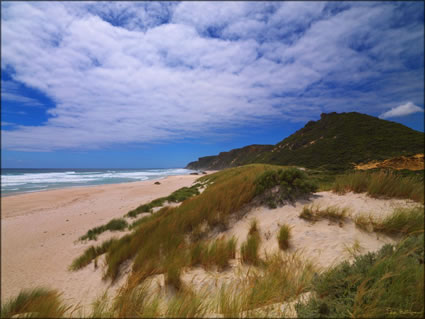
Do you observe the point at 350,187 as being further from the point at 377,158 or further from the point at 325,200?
the point at 377,158

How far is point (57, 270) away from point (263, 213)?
18.8ft

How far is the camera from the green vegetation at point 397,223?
325 cm

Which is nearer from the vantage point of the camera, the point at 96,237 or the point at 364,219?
the point at 364,219

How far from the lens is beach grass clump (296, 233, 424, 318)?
1.52 m

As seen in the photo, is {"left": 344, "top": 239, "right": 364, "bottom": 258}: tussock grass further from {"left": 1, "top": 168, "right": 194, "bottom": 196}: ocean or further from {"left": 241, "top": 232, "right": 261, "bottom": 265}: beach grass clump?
{"left": 1, "top": 168, "right": 194, "bottom": 196}: ocean

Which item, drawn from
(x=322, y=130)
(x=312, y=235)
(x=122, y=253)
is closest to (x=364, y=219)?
(x=312, y=235)

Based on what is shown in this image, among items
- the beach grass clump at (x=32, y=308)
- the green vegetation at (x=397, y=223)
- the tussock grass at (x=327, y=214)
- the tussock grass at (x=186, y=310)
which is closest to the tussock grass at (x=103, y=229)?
the beach grass clump at (x=32, y=308)

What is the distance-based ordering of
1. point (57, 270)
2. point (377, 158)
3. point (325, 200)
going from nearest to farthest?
point (57, 270)
point (325, 200)
point (377, 158)

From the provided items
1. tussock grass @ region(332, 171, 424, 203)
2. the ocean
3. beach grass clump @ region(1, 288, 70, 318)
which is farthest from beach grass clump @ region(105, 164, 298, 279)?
tussock grass @ region(332, 171, 424, 203)

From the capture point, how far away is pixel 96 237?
6.19 metres

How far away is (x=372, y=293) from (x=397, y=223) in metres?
2.86

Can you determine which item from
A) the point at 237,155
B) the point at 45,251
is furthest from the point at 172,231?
the point at 237,155

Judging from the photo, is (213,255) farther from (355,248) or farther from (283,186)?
(283,186)

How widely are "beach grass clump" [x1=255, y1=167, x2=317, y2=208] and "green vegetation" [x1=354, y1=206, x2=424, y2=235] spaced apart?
182 centimetres
